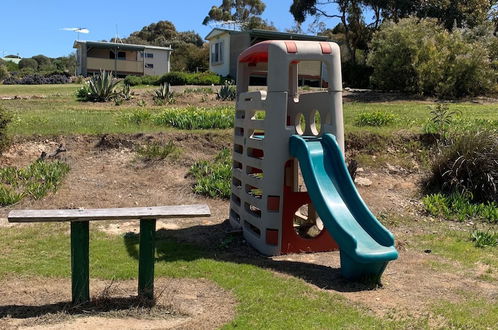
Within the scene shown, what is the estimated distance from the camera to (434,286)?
16.9ft

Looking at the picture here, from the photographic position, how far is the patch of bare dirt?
3979 millimetres

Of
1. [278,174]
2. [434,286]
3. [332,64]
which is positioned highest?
[332,64]

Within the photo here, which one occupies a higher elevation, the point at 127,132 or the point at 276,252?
the point at 127,132

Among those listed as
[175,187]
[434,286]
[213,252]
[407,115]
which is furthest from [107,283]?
[407,115]

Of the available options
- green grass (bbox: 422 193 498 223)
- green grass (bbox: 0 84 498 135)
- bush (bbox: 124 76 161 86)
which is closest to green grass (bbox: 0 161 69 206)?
green grass (bbox: 0 84 498 135)

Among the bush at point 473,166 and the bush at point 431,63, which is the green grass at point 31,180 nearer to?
the bush at point 473,166

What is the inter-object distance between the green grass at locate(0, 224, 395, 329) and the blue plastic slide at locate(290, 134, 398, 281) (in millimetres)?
443

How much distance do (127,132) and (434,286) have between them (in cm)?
650

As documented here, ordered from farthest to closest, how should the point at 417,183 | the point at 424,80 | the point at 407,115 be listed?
the point at 424,80, the point at 407,115, the point at 417,183

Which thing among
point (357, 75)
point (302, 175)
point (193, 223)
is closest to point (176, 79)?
point (357, 75)

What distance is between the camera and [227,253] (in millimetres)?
6148

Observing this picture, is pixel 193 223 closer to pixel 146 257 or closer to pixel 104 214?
pixel 146 257

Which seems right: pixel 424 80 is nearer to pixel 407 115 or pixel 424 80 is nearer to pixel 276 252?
pixel 407 115

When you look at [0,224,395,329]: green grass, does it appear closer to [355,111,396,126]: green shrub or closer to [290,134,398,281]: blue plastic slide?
[290,134,398,281]: blue plastic slide
